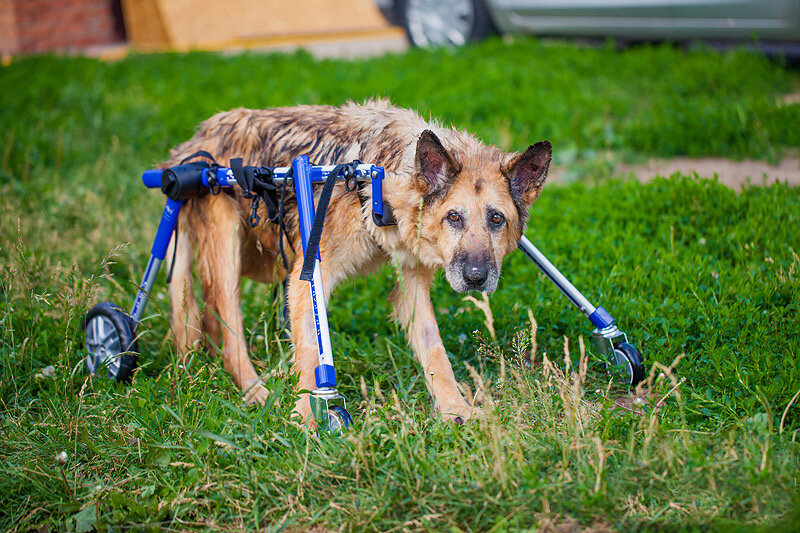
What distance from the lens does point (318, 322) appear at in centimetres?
315

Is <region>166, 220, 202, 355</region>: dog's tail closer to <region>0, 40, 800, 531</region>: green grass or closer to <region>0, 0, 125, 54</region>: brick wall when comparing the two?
<region>0, 40, 800, 531</region>: green grass

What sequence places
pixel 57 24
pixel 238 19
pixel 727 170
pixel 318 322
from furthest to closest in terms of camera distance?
pixel 238 19, pixel 57 24, pixel 727 170, pixel 318 322

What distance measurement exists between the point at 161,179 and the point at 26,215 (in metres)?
3.09

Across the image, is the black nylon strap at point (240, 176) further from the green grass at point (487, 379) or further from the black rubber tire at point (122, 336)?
the black rubber tire at point (122, 336)

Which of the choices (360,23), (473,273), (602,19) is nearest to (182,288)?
(473,273)

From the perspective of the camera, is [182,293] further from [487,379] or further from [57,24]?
[57,24]

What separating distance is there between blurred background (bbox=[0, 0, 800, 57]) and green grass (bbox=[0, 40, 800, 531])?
3.98 feet

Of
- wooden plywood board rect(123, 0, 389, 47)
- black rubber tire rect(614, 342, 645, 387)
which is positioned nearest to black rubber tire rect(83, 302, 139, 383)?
black rubber tire rect(614, 342, 645, 387)

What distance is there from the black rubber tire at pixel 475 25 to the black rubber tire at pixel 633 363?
837 cm

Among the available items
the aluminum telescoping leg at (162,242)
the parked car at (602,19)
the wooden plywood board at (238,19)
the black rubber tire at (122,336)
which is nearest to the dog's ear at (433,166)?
the aluminum telescoping leg at (162,242)

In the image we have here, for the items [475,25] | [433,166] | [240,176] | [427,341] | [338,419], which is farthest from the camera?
[475,25]

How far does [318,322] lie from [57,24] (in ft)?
39.8

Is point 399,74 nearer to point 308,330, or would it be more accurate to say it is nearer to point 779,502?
point 308,330

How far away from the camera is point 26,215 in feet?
20.2
